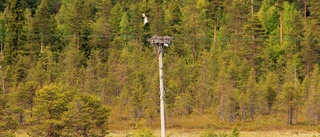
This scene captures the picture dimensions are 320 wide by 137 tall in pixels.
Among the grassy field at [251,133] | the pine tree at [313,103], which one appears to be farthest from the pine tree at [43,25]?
the pine tree at [313,103]

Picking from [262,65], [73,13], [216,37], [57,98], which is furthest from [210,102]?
[57,98]

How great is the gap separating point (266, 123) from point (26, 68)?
33.0 meters

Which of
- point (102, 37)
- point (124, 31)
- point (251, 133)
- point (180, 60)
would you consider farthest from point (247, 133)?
point (124, 31)

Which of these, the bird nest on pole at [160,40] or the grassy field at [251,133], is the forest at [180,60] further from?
the bird nest on pole at [160,40]

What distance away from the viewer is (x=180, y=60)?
3073 inches

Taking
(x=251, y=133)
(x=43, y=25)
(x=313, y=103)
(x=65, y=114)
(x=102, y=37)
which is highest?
(x=43, y=25)

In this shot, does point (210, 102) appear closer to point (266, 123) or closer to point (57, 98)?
point (266, 123)

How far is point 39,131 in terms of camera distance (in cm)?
4788

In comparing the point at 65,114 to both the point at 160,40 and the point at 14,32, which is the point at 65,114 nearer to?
the point at 160,40

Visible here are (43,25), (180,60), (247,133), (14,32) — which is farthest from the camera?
(43,25)

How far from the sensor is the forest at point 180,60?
7112 cm

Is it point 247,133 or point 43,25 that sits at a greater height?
point 43,25

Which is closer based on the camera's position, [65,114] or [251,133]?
[65,114]

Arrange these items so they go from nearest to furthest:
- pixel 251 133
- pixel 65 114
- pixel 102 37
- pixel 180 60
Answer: pixel 65 114 < pixel 251 133 < pixel 180 60 < pixel 102 37
